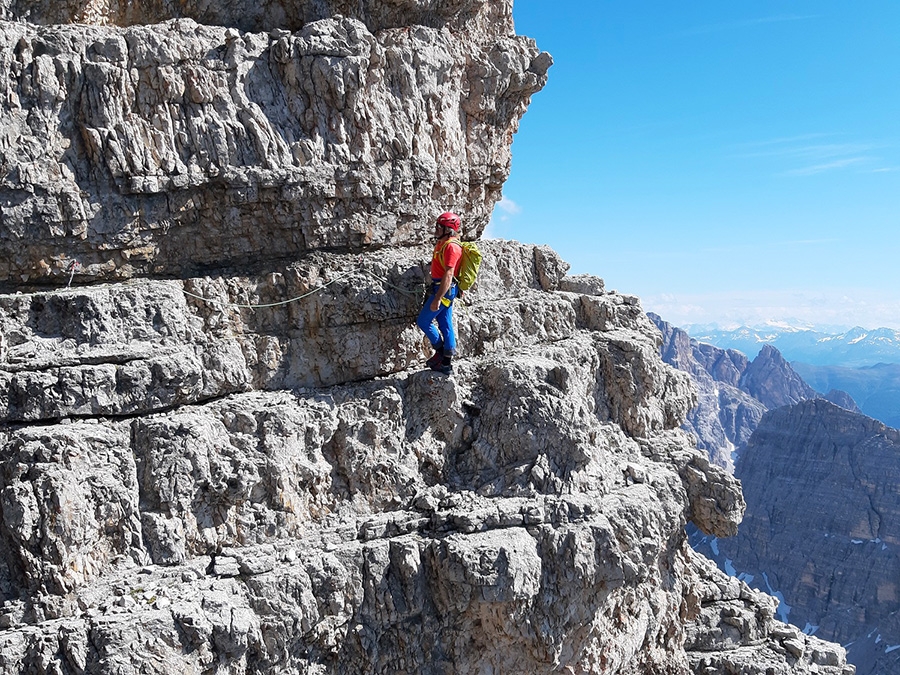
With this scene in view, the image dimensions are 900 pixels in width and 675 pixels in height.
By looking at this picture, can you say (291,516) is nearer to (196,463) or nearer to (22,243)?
(196,463)

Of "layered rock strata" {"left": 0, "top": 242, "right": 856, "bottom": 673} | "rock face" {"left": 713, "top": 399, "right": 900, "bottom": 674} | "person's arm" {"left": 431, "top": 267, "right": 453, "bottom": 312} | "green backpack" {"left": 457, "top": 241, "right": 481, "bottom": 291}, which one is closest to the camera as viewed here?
"layered rock strata" {"left": 0, "top": 242, "right": 856, "bottom": 673}

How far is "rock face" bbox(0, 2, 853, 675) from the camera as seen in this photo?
10.9m

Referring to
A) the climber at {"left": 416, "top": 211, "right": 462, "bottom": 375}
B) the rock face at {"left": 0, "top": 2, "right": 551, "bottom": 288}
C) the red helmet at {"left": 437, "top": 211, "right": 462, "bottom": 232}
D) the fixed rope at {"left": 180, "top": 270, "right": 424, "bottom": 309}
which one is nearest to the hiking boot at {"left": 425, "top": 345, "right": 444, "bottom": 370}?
the climber at {"left": 416, "top": 211, "right": 462, "bottom": 375}

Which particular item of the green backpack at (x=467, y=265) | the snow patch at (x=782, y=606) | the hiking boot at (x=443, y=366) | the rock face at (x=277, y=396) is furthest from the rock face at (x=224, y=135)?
the snow patch at (x=782, y=606)

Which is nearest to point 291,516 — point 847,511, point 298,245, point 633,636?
point 298,245

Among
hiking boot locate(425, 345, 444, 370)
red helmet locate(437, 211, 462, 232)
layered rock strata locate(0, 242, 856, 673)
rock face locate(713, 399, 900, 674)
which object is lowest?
rock face locate(713, 399, 900, 674)

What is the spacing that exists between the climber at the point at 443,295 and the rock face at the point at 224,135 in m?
1.67

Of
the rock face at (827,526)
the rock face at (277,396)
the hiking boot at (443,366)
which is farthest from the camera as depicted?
the rock face at (827,526)

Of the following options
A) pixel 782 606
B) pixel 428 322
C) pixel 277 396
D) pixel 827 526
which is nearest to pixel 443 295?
pixel 428 322

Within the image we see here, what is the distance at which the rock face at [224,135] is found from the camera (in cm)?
1232

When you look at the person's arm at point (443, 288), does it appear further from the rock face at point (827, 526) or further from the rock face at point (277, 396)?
the rock face at point (827, 526)

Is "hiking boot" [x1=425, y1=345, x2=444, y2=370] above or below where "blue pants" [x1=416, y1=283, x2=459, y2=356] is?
below

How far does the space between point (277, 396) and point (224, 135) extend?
4686 mm

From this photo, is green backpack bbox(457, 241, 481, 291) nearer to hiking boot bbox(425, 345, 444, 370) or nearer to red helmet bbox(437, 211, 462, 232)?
red helmet bbox(437, 211, 462, 232)
